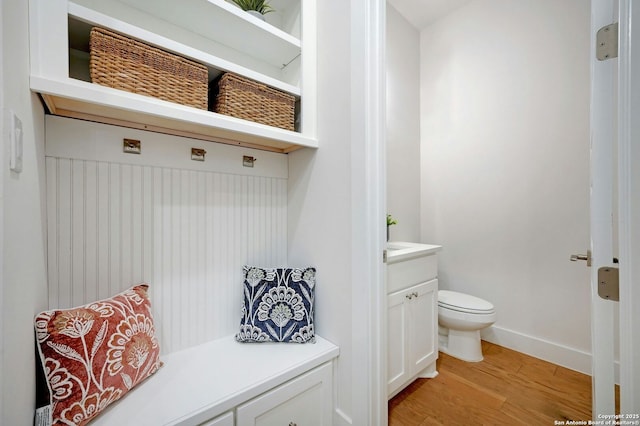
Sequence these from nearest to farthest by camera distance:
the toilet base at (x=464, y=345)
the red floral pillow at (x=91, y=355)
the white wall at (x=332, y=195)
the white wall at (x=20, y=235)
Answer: the white wall at (x=20, y=235) < the red floral pillow at (x=91, y=355) < the white wall at (x=332, y=195) < the toilet base at (x=464, y=345)

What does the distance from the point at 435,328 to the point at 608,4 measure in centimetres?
166

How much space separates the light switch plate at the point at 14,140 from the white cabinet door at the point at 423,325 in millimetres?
1639

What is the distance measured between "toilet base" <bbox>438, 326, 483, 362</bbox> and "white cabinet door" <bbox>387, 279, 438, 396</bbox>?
0.39m

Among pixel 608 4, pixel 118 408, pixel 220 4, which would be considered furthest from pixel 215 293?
pixel 608 4

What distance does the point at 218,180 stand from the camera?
4.46 ft

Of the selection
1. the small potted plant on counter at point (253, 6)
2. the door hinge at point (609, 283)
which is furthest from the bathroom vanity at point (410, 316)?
the small potted plant on counter at point (253, 6)

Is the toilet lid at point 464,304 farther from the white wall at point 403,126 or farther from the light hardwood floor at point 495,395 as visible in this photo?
the white wall at point 403,126

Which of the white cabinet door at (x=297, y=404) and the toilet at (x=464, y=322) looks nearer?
the white cabinet door at (x=297, y=404)

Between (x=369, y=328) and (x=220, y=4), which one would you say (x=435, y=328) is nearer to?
(x=369, y=328)

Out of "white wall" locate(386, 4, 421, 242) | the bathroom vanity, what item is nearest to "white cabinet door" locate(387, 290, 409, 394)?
the bathroom vanity

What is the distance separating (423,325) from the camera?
1.62 metres

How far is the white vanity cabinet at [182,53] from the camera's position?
0.80 m

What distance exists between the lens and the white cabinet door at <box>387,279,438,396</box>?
1.41 meters

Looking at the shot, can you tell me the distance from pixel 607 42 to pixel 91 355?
5.98 ft
